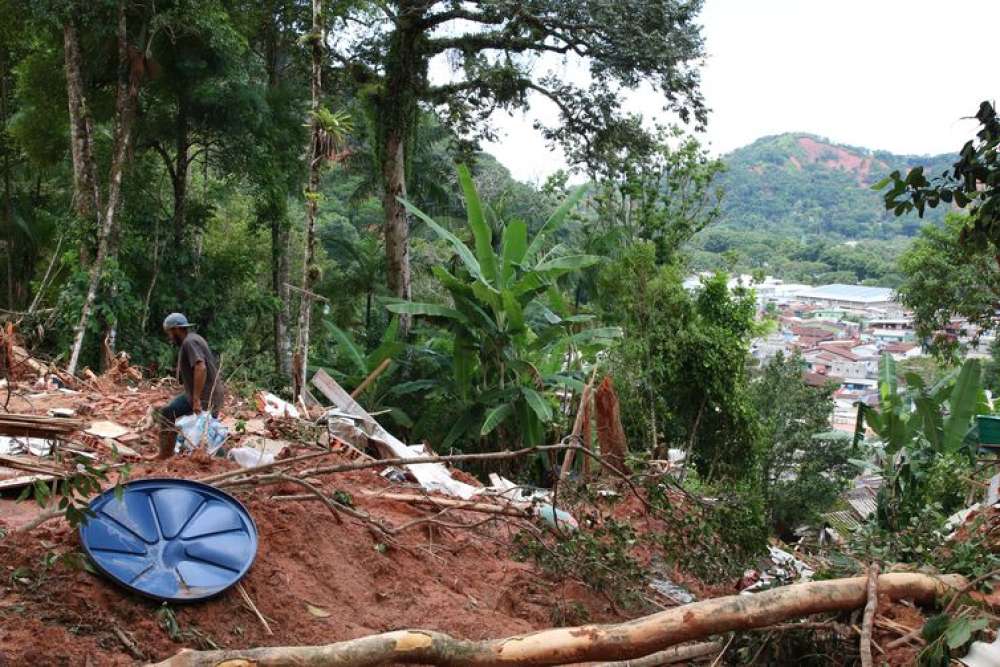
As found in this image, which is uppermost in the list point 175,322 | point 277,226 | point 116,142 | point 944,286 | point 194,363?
point 116,142

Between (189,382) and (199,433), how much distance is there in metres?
0.38

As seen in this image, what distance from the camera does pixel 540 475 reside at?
36.6 ft

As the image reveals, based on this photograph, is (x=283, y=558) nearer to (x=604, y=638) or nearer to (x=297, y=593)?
(x=297, y=593)

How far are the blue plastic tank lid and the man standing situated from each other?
176 centimetres

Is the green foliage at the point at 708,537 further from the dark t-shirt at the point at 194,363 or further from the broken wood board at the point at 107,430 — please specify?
the broken wood board at the point at 107,430

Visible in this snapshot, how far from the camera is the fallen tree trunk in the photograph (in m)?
2.81

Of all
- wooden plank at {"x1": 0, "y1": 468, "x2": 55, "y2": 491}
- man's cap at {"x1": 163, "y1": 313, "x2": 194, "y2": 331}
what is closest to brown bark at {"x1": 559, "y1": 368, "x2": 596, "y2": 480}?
man's cap at {"x1": 163, "y1": 313, "x2": 194, "y2": 331}

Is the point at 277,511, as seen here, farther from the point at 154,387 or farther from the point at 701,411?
the point at 701,411

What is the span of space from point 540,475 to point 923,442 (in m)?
5.58

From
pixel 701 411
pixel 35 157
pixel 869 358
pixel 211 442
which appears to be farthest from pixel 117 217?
pixel 869 358

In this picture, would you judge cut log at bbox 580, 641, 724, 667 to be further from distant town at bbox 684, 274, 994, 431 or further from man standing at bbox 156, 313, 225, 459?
distant town at bbox 684, 274, 994, 431

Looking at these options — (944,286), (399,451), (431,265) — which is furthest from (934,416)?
(944,286)

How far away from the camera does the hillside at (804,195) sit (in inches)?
2418

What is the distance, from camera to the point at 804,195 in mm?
65438
